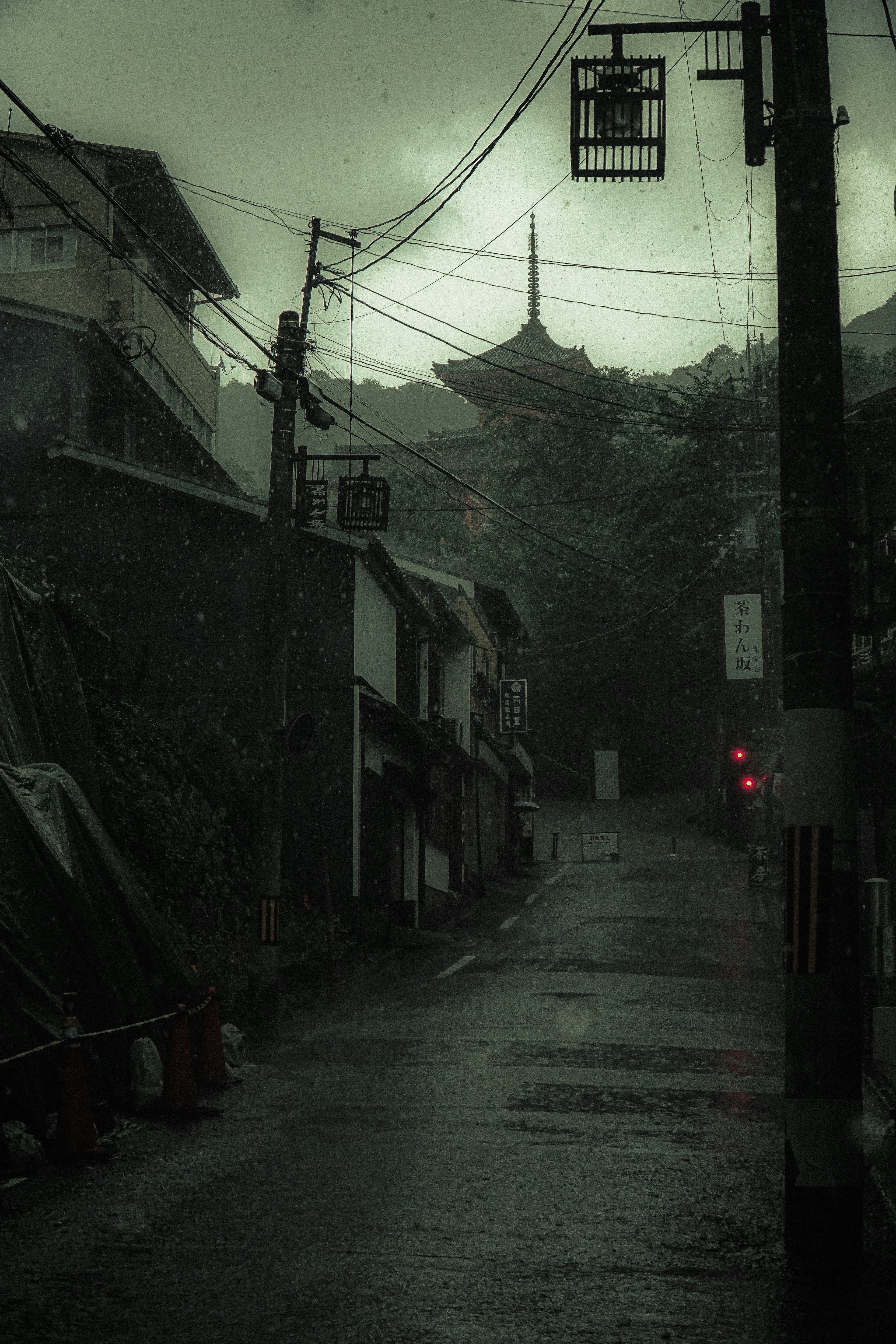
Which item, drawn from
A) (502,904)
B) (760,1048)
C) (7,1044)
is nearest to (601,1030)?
(760,1048)

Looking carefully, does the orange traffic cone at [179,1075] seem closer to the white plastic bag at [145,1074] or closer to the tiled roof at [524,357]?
the white plastic bag at [145,1074]

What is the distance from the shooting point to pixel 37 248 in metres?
27.0

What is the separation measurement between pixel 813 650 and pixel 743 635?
94.1ft

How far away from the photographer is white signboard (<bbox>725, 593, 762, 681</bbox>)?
A: 113ft

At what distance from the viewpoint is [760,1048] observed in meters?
13.7

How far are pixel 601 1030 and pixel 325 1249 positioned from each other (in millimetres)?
8834

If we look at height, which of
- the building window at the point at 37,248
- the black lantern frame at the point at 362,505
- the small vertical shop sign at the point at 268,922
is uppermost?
the building window at the point at 37,248

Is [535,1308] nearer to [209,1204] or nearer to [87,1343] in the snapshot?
[87,1343]

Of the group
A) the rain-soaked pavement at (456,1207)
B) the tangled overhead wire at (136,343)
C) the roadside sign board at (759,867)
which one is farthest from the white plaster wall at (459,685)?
the rain-soaked pavement at (456,1207)

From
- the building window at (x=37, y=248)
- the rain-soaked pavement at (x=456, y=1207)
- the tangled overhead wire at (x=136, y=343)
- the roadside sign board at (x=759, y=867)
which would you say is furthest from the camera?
the roadside sign board at (x=759, y=867)

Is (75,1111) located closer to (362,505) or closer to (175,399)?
(362,505)

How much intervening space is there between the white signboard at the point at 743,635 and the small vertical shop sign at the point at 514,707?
460 inches

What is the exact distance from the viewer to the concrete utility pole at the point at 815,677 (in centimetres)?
602

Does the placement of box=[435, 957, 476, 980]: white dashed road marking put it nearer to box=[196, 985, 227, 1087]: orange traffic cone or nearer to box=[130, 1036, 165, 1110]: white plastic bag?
box=[196, 985, 227, 1087]: orange traffic cone
